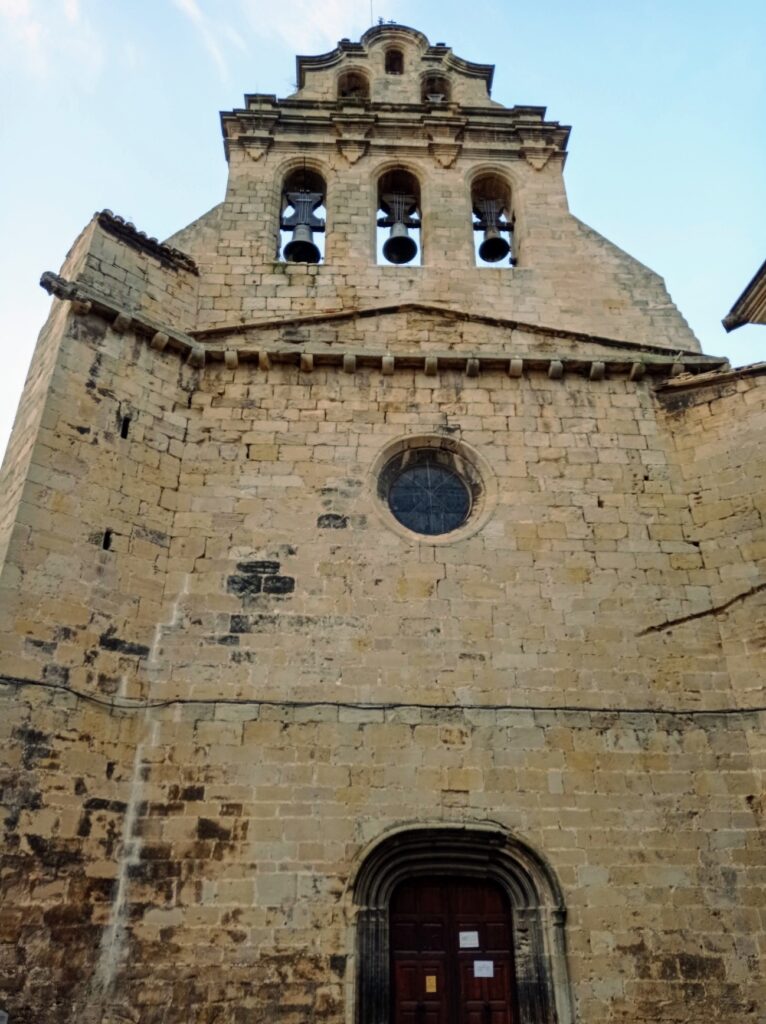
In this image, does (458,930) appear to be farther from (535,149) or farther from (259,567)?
(535,149)

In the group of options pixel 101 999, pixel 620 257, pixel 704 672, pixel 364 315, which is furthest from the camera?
pixel 620 257

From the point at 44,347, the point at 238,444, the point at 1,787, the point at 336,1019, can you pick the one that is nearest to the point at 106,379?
the point at 44,347

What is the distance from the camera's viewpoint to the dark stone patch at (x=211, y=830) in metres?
6.17

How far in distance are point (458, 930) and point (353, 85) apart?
1188 cm

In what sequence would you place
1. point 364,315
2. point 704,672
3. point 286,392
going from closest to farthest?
point 704,672 → point 286,392 → point 364,315

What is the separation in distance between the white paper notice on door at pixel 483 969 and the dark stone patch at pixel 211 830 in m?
2.18

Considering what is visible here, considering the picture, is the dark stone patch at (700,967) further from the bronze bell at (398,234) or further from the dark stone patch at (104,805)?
the bronze bell at (398,234)

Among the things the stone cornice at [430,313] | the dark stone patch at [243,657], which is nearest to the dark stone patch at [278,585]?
the dark stone patch at [243,657]

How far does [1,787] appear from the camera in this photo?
18.7ft

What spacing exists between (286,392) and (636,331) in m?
4.19

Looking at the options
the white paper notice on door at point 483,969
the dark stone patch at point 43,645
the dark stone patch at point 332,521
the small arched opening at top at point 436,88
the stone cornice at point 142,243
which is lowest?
the white paper notice on door at point 483,969

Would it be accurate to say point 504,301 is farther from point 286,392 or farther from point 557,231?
point 286,392

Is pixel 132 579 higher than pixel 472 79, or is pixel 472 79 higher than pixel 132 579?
pixel 472 79

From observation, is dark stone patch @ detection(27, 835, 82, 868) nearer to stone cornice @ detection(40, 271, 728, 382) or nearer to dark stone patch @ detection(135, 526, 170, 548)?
dark stone patch @ detection(135, 526, 170, 548)
